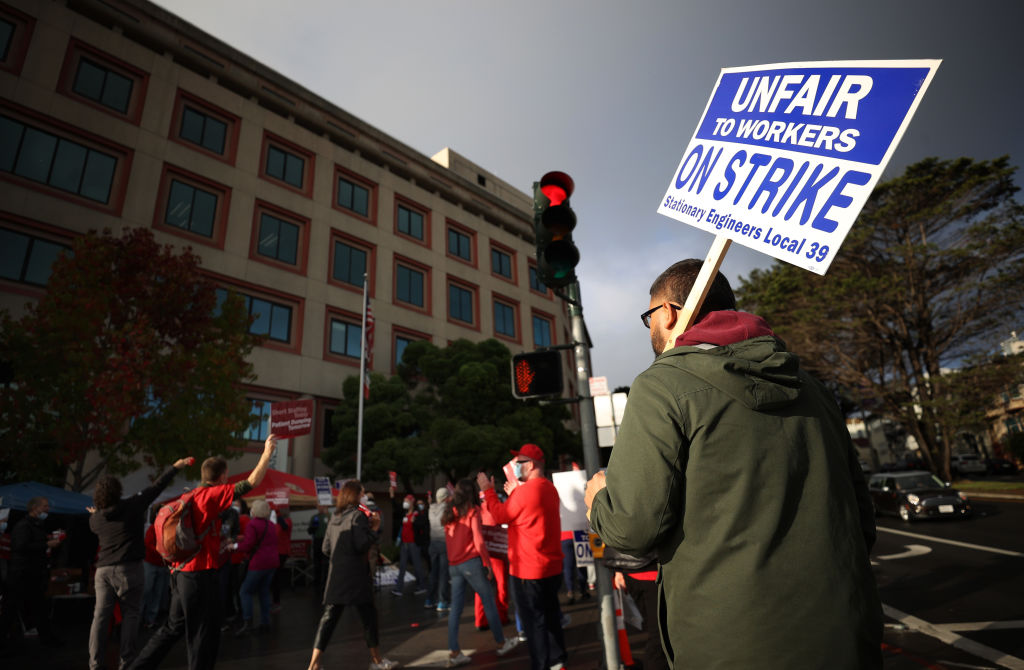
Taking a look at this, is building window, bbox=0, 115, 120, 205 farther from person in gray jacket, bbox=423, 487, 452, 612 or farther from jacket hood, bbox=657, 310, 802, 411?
jacket hood, bbox=657, 310, 802, 411

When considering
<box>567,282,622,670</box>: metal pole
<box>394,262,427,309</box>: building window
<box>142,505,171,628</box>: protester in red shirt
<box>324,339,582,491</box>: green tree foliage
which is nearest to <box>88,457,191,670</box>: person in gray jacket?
<box>142,505,171,628</box>: protester in red shirt

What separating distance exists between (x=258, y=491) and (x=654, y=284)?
15.8 meters

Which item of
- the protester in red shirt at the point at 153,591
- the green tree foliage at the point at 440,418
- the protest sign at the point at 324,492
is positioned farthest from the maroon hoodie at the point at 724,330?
the green tree foliage at the point at 440,418

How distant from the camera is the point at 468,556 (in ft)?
23.4

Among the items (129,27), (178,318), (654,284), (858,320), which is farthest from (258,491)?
(858,320)

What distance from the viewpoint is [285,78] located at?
28.4 meters

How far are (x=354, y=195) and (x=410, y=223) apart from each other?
378 cm

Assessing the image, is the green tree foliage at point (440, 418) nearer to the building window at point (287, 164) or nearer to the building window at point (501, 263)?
the building window at point (287, 164)

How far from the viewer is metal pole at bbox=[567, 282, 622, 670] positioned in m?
4.07

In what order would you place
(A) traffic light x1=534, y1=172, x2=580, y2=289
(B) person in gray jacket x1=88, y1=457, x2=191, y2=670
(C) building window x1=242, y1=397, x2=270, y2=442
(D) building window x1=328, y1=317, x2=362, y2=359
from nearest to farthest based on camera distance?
(A) traffic light x1=534, y1=172, x2=580, y2=289 → (B) person in gray jacket x1=88, y1=457, x2=191, y2=670 → (C) building window x1=242, y1=397, x2=270, y2=442 → (D) building window x1=328, y1=317, x2=362, y2=359

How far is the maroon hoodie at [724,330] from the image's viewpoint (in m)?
1.71

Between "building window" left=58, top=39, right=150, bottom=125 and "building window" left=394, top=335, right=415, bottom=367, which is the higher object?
"building window" left=58, top=39, right=150, bottom=125

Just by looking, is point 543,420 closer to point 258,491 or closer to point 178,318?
point 258,491

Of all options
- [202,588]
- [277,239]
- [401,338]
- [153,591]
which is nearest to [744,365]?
[202,588]
